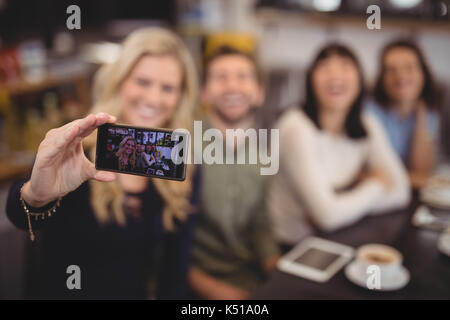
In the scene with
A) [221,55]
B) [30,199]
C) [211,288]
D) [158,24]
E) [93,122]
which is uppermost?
[158,24]

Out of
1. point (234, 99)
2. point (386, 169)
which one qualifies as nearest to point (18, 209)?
point (234, 99)

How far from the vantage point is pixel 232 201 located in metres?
1.63

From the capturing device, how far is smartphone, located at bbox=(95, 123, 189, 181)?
2.32 ft

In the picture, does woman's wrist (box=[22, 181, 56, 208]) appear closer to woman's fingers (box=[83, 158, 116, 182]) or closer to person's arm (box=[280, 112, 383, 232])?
woman's fingers (box=[83, 158, 116, 182])

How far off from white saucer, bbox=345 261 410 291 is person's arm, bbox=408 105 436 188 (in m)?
0.96

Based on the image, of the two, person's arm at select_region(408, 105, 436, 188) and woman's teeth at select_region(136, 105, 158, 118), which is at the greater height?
woman's teeth at select_region(136, 105, 158, 118)

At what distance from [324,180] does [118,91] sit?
82 centimetres

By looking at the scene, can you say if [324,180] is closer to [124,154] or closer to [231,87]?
[231,87]

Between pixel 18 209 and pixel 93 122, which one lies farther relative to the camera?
pixel 18 209

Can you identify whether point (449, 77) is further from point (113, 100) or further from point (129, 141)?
point (129, 141)

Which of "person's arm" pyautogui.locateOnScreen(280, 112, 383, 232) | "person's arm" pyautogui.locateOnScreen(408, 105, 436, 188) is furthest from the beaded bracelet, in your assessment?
"person's arm" pyautogui.locateOnScreen(408, 105, 436, 188)

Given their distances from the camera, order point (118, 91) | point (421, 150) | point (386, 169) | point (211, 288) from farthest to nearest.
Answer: point (421, 150) → point (386, 169) → point (211, 288) → point (118, 91)

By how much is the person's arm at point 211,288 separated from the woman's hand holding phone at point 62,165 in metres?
0.73
